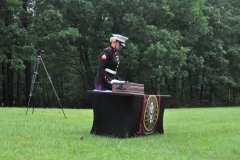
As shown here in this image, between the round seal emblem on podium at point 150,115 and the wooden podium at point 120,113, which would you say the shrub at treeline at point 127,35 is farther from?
the wooden podium at point 120,113

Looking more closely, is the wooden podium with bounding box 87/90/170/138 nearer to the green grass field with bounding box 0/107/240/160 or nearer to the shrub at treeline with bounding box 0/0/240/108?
the green grass field with bounding box 0/107/240/160

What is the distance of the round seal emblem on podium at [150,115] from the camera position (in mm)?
6828

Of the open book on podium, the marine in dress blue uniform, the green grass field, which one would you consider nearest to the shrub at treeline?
the marine in dress blue uniform

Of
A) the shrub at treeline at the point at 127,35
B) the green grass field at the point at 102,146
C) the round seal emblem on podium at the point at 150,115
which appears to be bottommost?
the green grass field at the point at 102,146

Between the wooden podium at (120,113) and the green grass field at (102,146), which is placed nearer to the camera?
the green grass field at (102,146)

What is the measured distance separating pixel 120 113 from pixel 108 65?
109 cm

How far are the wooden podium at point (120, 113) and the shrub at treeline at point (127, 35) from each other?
1757 cm

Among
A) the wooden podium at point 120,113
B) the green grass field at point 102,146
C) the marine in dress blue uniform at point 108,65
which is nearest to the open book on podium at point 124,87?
the wooden podium at point 120,113

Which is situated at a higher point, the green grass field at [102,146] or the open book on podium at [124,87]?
the open book on podium at [124,87]

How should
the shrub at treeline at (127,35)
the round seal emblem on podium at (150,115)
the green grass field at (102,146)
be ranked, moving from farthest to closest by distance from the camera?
1. the shrub at treeline at (127,35)
2. the round seal emblem on podium at (150,115)
3. the green grass field at (102,146)

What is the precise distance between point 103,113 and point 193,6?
75.4ft

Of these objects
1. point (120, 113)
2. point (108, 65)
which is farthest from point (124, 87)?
point (108, 65)

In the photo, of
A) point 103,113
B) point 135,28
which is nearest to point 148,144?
point 103,113

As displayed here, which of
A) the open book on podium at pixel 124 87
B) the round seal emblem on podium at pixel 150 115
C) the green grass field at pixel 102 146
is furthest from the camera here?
the round seal emblem on podium at pixel 150 115
